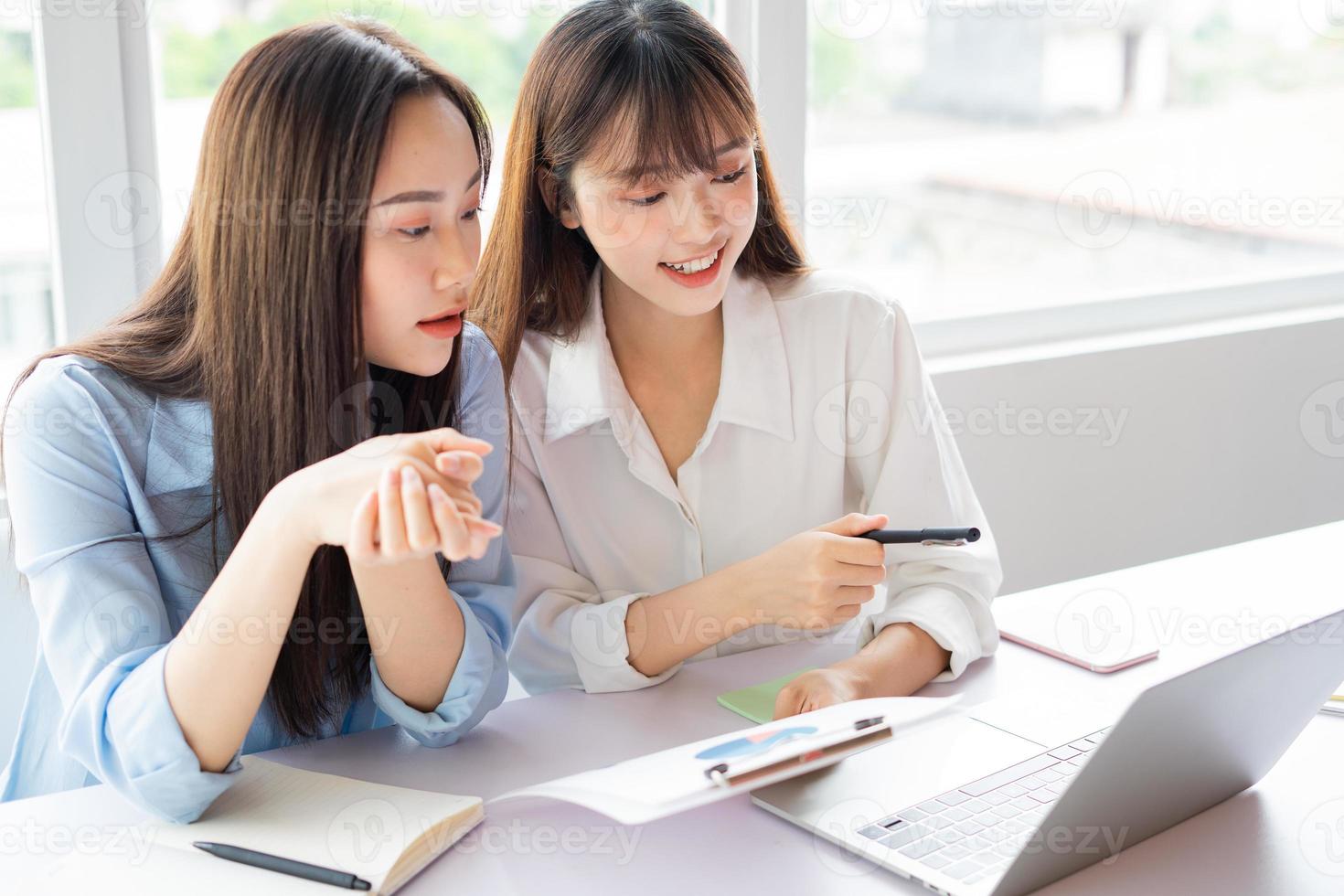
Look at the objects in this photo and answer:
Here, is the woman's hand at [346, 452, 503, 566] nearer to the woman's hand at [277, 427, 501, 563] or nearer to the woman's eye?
the woman's hand at [277, 427, 501, 563]

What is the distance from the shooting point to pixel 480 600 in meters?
1.41

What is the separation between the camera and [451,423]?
1.48 meters

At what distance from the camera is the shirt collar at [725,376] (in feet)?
5.41

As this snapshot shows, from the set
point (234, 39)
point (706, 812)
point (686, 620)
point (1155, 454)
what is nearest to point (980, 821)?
point (706, 812)

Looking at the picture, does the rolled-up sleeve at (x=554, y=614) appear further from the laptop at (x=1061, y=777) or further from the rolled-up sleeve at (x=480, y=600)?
the laptop at (x=1061, y=777)

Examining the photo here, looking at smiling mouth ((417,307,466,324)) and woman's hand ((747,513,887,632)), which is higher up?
smiling mouth ((417,307,466,324))

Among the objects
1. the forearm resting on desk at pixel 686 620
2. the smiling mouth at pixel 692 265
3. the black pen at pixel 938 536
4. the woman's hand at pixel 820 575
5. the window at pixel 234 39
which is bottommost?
the forearm resting on desk at pixel 686 620

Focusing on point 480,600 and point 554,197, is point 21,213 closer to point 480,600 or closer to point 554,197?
point 554,197

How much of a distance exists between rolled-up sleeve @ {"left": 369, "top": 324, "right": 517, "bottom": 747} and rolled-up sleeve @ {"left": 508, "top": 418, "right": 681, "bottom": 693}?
2.2 inches

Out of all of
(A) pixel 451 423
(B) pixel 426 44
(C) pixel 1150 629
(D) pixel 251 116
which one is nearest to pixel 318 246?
(D) pixel 251 116

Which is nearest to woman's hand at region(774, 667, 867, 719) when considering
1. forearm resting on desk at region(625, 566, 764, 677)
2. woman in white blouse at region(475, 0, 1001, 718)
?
woman in white blouse at region(475, 0, 1001, 718)

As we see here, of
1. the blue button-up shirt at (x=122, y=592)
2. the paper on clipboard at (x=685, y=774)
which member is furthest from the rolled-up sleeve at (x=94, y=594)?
the paper on clipboard at (x=685, y=774)

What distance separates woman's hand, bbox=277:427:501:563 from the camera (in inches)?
38.4

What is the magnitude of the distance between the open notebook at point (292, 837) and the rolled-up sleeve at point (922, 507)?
0.58 metres
